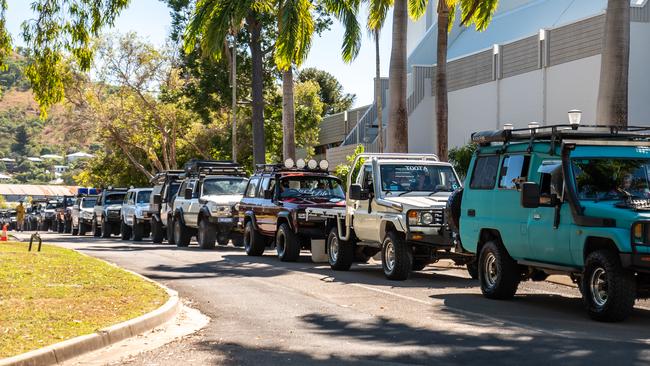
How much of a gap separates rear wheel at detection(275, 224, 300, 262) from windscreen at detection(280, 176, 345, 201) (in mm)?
1085

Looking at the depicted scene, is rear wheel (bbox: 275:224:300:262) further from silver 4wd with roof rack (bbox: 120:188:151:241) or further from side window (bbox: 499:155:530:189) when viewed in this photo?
silver 4wd with roof rack (bbox: 120:188:151:241)

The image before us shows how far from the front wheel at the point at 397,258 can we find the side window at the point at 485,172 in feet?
9.15

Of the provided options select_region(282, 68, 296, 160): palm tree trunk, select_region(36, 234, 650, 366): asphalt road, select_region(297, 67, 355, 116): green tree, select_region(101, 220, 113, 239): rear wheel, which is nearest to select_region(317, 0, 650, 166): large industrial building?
select_region(282, 68, 296, 160): palm tree trunk

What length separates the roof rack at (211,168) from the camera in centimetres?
3284

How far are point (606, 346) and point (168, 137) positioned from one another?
179 ft

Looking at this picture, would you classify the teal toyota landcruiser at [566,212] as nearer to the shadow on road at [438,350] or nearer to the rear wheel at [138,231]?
the shadow on road at [438,350]

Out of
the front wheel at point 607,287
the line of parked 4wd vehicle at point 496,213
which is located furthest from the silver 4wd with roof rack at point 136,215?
the front wheel at point 607,287

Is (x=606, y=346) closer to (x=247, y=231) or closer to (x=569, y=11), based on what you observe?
(x=247, y=231)

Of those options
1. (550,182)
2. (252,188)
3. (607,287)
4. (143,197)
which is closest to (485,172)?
(550,182)

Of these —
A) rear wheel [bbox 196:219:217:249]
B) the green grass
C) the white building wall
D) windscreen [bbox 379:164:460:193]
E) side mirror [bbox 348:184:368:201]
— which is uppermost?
the white building wall

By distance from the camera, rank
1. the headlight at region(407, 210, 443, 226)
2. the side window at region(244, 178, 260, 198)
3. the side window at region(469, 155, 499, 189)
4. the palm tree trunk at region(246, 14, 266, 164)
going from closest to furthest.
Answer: the side window at region(469, 155, 499, 189)
the headlight at region(407, 210, 443, 226)
the side window at region(244, 178, 260, 198)
the palm tree trunk at region(246, 14, 266, 164)

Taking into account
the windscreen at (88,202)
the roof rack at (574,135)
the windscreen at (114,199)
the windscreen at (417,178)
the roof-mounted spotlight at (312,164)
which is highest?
the roof rack at (574,135)

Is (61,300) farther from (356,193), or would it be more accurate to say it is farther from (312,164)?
(312,164)

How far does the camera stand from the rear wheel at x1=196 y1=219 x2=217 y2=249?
3102 centimetres
